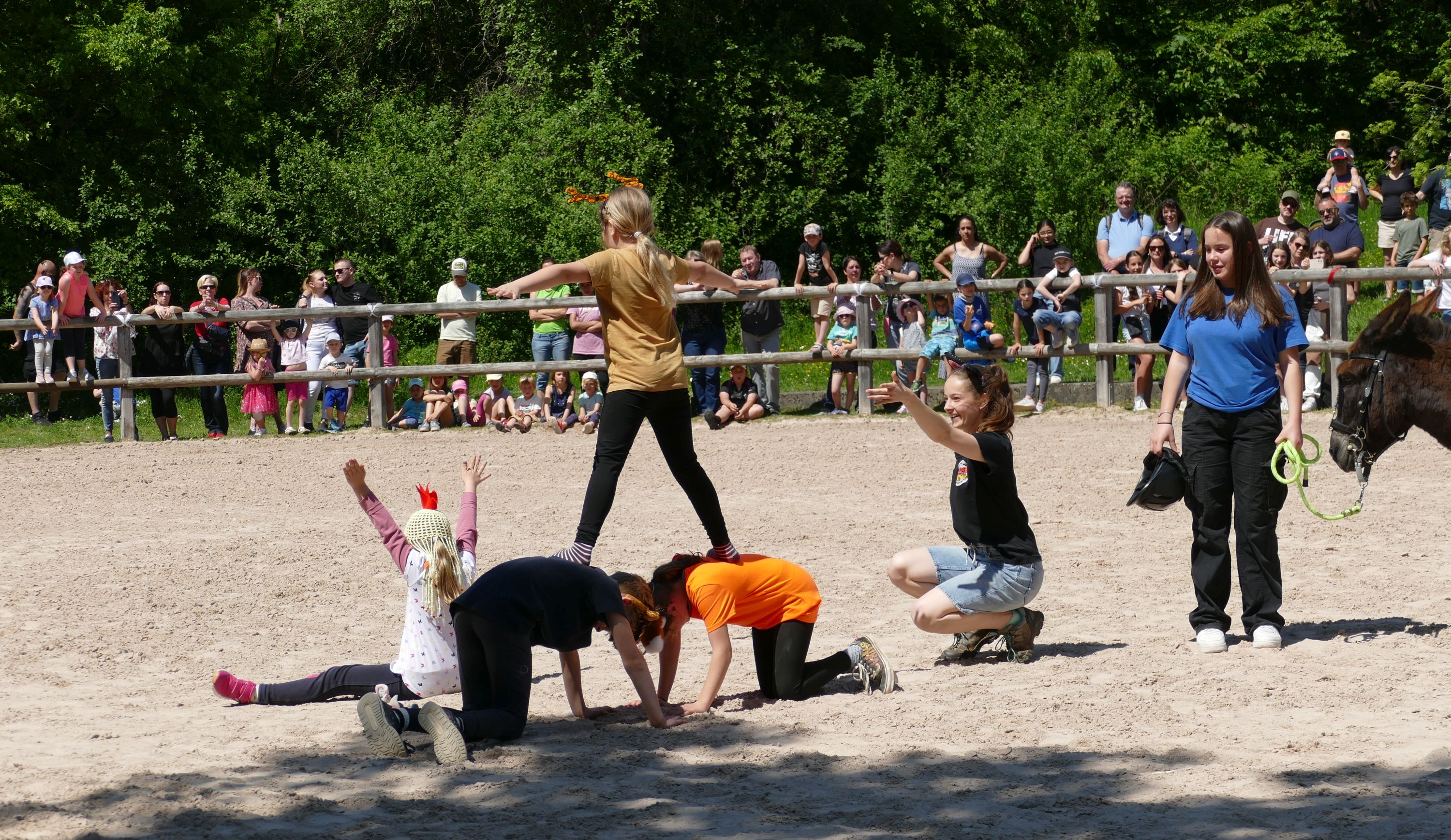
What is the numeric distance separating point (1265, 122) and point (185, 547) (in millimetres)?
22312

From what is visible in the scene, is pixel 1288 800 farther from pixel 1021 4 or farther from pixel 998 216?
pixel 1021 4

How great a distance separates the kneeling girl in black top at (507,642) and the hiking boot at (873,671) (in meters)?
0.96

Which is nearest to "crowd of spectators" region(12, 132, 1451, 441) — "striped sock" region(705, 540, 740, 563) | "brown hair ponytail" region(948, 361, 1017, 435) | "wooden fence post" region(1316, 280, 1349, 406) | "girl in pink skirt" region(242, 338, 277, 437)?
"girl in pink skirt" region(242, 338, 277, 437)

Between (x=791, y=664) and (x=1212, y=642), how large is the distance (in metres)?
1.84

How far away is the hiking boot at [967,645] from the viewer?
6.43 metres

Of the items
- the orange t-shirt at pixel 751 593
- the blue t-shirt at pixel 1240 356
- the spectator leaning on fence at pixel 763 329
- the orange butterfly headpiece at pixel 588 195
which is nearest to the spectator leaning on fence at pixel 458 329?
A: the spectator leaning on fence at pixel 763 329

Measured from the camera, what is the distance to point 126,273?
22.1 meters

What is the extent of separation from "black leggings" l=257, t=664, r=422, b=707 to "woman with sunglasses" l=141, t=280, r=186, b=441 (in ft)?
30.3

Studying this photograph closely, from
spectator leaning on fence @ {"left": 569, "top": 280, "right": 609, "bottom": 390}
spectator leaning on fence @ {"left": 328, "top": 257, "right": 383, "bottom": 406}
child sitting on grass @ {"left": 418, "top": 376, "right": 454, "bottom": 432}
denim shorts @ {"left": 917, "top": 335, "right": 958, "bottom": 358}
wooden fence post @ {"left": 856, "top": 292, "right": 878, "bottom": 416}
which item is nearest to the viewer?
denim shorts @ {"left": 917, "top": 335, "right": 958, "bottom": 358}

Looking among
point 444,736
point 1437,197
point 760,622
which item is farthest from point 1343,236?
point 444,736

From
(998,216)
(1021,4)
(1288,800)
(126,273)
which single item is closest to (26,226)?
(126,273)

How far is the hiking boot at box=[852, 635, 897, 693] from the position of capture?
5.94 metres

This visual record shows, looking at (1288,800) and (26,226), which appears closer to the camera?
(1288,800)

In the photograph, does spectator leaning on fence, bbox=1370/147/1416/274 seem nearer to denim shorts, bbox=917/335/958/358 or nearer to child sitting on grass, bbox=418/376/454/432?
denim shorts, bbox=917/335/958/358
